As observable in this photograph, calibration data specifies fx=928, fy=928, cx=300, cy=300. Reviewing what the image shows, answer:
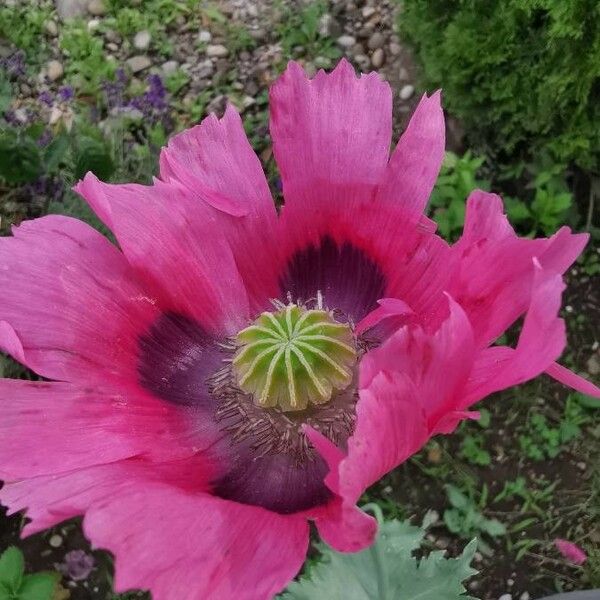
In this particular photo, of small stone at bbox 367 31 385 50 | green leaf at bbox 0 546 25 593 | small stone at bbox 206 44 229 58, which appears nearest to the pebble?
small stone at bbox 367 31 385 50

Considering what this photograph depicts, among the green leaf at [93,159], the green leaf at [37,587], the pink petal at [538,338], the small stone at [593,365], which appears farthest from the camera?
the small stone at [593,365]

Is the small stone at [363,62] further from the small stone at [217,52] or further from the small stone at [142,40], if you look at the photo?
the small stone at [142,40]

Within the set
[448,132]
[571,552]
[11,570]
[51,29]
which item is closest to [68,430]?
[11,570]

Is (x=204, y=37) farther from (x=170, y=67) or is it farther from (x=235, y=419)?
(x=235, y=419)

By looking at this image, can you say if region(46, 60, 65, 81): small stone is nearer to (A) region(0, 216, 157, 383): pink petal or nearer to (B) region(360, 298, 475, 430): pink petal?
(A) region(0, 216, 157, 383): pink petal

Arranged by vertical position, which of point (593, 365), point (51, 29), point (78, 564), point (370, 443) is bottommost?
point (78, 564)

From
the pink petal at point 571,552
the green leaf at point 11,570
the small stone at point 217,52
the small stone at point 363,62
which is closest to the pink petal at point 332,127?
the green leaf at point 11,570
